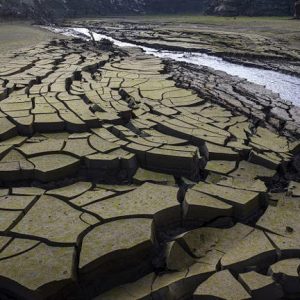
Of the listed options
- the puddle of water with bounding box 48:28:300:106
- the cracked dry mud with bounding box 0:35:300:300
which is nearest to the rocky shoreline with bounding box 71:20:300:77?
the puddle of water with bounding box 48:28:300:106

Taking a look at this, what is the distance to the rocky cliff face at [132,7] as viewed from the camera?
28.8 m

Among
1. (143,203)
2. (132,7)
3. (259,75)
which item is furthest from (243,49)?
(132,7)

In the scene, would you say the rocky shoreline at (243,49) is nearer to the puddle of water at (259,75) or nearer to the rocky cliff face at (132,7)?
the puddle of water at (259,75)

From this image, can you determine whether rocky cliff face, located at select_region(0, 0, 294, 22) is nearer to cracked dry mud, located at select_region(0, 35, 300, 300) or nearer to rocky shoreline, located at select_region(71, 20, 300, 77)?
rocky shoreline, located at select_region(71, 20, 300, 77)

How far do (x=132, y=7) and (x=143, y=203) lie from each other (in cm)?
4300

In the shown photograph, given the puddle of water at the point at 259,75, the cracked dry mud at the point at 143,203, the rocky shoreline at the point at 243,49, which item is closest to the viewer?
the cracked dry mud at the point at 143,203

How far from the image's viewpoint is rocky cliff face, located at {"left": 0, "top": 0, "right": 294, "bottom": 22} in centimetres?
2883

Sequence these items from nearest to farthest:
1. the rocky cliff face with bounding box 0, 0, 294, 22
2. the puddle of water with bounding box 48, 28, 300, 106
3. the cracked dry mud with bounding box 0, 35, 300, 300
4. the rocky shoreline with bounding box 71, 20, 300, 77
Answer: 1. the cracked dry mud with bounding box 0, 35, 300, 300
2. the puddle of water with bounding box 48, 28, 300, 106
3. the rocky shoreline with bounding box 71, 20, 300, 77
4. the rocky cliff face with bounding box 0, 0, 294, 22

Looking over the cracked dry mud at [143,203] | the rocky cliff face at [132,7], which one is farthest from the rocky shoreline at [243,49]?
the rocky cliff face at [132,7]

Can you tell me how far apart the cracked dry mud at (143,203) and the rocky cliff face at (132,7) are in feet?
77.9

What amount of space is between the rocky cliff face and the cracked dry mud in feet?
77.9

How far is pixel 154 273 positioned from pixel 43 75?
4.94 metres

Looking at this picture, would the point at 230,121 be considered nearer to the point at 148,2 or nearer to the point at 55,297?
the point at 55,297

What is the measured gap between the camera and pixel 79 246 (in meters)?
2.14
